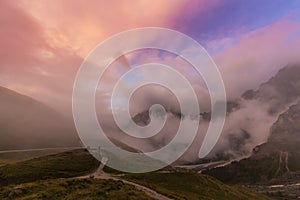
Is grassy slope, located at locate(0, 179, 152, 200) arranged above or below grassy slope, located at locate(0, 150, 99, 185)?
below

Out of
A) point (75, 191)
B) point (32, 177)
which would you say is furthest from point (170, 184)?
point (75, 191)

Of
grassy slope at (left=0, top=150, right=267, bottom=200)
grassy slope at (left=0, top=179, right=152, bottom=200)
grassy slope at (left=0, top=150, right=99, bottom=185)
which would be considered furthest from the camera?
grassy slope at (left=0, top=150, right=99, bottom=185)

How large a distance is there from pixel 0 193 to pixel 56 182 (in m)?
19.3

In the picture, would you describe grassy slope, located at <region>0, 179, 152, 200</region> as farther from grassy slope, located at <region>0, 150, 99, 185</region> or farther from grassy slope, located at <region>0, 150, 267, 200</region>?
grassy slope, located at <region>0, 150, 99, 185</region>

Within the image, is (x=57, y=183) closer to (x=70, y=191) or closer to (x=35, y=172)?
(x=70, y=191)

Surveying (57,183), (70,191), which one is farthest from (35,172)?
(70,191)

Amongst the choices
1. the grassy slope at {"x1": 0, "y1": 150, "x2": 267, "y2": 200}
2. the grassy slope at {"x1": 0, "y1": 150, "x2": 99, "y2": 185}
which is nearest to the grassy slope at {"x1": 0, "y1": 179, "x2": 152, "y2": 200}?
the grassy slope at {"x1": 0, "y1": 150, "x2": 267, "y2": 200}

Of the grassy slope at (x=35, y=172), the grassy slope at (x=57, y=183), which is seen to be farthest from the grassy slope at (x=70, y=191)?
the grassy slope at (x=35, y=172)

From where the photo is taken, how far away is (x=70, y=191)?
120 meters

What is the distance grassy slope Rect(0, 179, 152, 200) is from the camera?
Answer: 113438mm

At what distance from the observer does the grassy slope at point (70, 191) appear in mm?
113438

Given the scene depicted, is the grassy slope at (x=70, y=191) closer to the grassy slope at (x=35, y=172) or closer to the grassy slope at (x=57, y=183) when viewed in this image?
the grassy slope at (x=57, y=183)

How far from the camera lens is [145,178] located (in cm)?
19288

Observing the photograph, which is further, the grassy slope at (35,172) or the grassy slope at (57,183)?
the grassy slope at (35,172)
